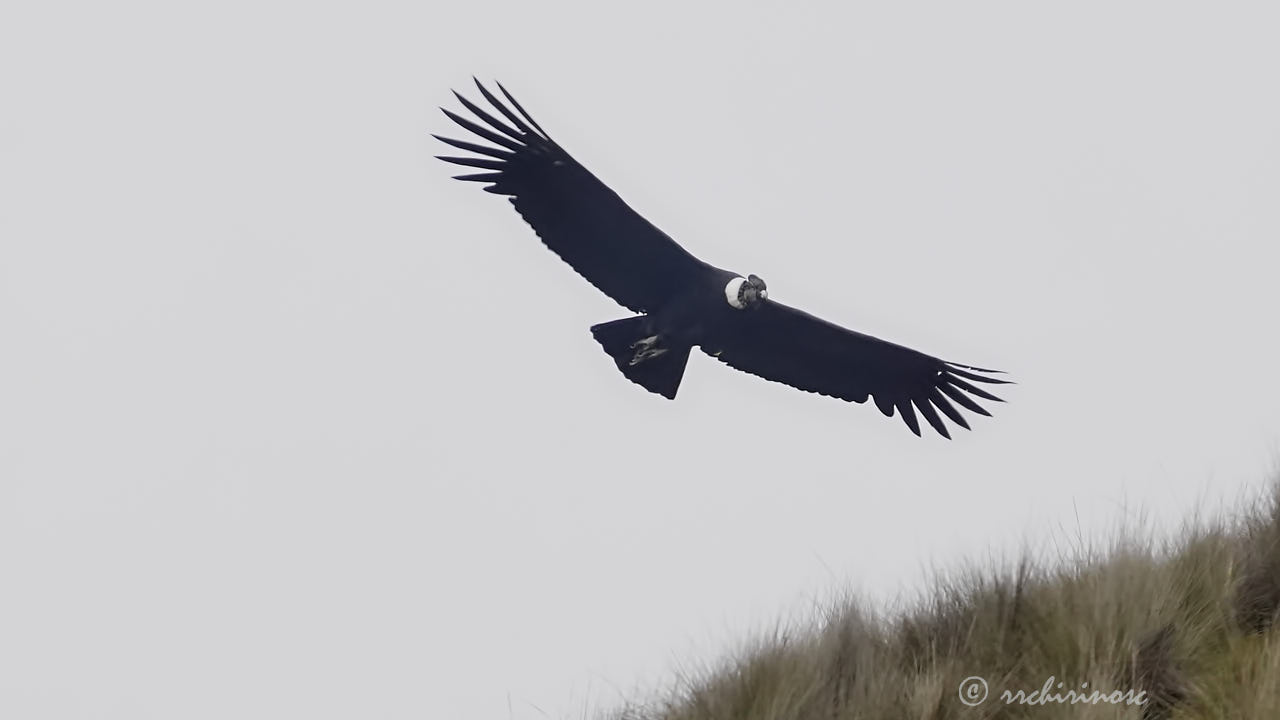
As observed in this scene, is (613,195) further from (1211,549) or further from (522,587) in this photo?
(522,587)

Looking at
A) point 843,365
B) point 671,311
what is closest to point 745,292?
point 671,311

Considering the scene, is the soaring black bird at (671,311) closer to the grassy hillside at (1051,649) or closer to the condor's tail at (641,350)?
the condor's tail at (641,350)

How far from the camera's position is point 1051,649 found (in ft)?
18.5

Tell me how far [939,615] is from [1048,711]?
2.81 ft

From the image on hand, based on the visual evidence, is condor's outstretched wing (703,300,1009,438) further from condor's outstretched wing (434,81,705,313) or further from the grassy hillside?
the grassy hillside

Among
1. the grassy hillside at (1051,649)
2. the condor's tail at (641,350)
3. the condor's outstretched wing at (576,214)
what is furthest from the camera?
the condor's tail at (641,350)

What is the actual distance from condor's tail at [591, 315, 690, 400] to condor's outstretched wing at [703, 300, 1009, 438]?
473mm

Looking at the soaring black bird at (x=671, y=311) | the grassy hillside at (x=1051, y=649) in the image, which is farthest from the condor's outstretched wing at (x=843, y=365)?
the grassy hillside at (x=1051, y=649)

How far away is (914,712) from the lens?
5.33m

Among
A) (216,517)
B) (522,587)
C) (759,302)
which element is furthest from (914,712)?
(216,517)

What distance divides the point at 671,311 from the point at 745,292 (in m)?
0.52

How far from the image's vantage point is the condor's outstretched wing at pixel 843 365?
1022 cm

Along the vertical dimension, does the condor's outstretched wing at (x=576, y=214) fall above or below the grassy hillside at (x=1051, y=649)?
above

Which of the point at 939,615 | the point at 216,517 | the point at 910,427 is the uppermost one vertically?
the point at 216,517
